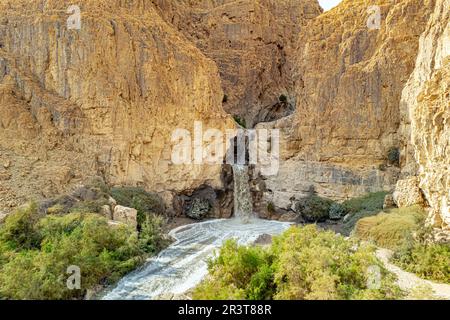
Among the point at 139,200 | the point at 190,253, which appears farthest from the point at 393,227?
the point at 139,200

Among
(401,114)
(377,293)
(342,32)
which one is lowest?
(377,293)

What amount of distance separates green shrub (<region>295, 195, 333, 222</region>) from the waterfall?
4.07 m

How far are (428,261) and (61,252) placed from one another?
494 inches

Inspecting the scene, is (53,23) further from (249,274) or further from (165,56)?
(249,274)

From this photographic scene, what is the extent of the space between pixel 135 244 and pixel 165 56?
14.1 meters

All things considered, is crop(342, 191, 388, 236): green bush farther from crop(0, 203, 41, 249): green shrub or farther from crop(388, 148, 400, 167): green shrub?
crop(0, 203, 41, 249): green shrub

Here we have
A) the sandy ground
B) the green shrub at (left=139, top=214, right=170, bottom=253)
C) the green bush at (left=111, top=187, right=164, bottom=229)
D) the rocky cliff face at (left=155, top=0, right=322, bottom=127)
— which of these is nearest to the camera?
the sandy ground

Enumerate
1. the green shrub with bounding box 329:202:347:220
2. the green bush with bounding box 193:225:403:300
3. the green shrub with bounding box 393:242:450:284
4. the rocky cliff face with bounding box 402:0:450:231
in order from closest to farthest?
the green bush with bounding box 193:225:403:300, the green shrub with bounding box 393:242:450:284, the rocky cliff face with bounding box 402:0:450:231, the green shrub with bounding box 329:202:347:220

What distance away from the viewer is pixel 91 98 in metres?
21.1

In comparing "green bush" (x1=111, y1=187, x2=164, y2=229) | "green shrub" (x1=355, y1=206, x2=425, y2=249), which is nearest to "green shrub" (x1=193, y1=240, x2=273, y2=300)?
"green shrub" (x1=355, y1=206, x2=425, y2=249)

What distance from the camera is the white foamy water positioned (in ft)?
39.8

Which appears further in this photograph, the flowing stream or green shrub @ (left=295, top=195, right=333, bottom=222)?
green shrub @ (left=295, top=195, right=333, bottom=222)
